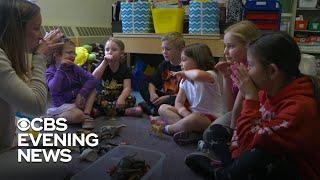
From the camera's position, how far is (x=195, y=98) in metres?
1.51

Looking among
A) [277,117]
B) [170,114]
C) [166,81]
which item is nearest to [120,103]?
[166,81]

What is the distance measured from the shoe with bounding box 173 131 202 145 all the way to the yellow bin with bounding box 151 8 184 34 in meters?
1.18

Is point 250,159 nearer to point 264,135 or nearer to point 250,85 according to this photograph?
point 264,135

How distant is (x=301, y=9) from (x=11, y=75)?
340 centimetres

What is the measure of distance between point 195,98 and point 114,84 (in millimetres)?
645

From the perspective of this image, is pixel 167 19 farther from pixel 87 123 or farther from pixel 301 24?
pixel 301 24

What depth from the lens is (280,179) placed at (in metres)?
0.83

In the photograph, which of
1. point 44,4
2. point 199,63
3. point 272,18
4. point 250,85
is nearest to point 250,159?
point 250,85

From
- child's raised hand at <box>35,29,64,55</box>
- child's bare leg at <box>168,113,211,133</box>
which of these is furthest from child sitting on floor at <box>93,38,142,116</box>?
child's raised hand at <box>35,29,64,55</box>

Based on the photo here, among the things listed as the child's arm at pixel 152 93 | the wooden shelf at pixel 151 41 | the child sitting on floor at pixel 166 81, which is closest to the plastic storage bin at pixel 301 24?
the wooden shelf at pixel 151 41

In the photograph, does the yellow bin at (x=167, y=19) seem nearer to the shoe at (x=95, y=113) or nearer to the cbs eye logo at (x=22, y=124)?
the shoe at (x=95, y=113)

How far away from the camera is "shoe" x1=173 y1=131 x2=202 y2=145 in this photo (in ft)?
4.65

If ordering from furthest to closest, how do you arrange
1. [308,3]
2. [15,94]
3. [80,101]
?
1. [308,3]
2. [80,101]
3. [15,94]

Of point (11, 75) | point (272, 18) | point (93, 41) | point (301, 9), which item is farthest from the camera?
point (301, 9)
